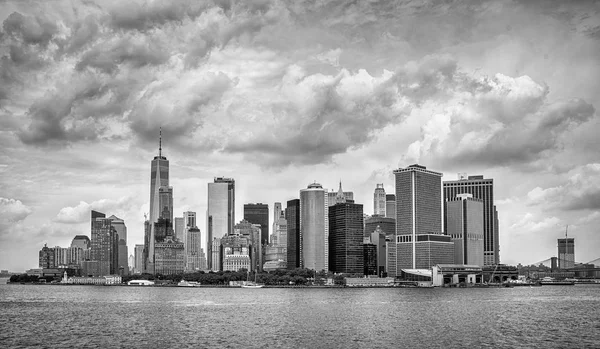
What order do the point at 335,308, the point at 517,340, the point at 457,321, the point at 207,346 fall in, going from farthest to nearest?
the point at 335,308 → the point at 457,321 → the point at 517,340 → the point at 207,346

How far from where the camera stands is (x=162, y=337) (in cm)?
8662

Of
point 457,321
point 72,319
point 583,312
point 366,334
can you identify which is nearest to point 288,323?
point 366,334

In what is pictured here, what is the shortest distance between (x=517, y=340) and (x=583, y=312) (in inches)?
2055

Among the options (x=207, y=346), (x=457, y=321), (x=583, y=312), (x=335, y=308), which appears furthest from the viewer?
(x=335, y=308)

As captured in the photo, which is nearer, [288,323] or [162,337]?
[162,337]

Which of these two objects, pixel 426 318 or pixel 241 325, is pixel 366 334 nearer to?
pixel 241 325

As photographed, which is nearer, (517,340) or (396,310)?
(517,340)

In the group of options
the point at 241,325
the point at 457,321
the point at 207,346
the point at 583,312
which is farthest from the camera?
the point at 583,312

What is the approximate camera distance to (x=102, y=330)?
9431 cm

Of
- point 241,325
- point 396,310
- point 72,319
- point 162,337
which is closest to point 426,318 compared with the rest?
point 396,310

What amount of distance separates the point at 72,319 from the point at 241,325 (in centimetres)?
2814

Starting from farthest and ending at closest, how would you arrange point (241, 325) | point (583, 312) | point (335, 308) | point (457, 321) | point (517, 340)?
point (335, 308) < point (583, 312) < point (457, 321) < point (241, 325) < point (517, 340)

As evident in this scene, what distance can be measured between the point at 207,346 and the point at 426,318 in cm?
4705

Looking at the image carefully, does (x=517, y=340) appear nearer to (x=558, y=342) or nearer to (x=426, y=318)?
(x=558, y=342)
